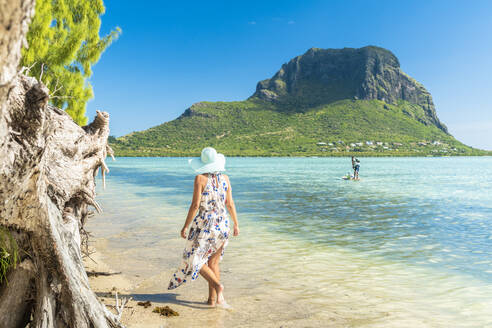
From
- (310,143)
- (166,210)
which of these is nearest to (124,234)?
(166,210)

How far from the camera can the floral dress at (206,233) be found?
5.36m

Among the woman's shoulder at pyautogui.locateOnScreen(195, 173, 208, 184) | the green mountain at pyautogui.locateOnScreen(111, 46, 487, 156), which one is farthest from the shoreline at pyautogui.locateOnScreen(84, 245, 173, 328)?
the green mountain at pyautogui.locateOnScreen(111, 46, 487, 156)

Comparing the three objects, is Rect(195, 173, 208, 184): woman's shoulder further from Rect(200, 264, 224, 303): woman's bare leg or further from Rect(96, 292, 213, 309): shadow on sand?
Rect(96, 292, 213, 309): shadow on sand

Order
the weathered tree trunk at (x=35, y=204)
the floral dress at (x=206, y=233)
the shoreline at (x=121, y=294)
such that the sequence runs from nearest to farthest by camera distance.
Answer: the weathered tree trunk at (x=35, y=204), the shoreline at (x=121, y=294), the floral dress at (x=206, y=233)

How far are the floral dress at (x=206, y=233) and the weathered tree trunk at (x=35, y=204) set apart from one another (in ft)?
5.03

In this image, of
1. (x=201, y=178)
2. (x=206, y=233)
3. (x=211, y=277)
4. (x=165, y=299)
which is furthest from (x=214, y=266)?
(x=201, y=178)

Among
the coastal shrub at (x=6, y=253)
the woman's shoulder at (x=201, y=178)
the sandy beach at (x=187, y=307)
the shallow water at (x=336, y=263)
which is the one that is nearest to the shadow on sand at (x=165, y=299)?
the sandy beach at (x=187, y=307)

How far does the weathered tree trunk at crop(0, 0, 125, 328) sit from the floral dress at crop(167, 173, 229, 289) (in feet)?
5.03

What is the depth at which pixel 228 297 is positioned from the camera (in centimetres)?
630

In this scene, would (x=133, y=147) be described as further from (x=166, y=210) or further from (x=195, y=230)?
(x=195, y=230)

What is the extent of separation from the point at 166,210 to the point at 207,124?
145452 millimetres

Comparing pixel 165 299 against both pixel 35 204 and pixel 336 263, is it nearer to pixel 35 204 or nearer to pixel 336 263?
pixel 35 204

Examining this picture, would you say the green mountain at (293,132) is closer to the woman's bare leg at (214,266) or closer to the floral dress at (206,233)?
the woman's bare leg at (214,266)

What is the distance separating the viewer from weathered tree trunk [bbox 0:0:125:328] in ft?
5.08
